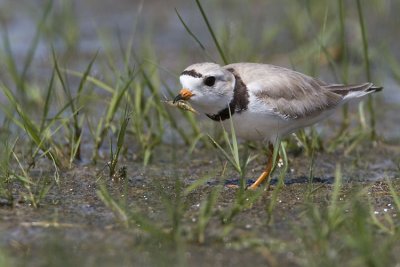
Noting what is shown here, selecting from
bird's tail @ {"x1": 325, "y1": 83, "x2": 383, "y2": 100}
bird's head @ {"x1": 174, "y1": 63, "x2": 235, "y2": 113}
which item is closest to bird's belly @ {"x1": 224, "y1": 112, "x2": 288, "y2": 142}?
bird's head @ {"x1": 174, "y1": 63, "x2": 235, "y2": 113}

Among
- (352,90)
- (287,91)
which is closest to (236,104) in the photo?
(287,91)

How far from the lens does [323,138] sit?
19.1 ft

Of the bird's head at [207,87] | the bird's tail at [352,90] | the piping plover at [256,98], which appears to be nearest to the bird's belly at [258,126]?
the piping plover at [256,98]

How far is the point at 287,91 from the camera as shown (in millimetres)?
4793

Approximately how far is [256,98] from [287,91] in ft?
1.01

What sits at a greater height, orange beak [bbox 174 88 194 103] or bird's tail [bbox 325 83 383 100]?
orange beak [bbox 174 88 194 103]

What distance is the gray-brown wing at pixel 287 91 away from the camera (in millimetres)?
4637

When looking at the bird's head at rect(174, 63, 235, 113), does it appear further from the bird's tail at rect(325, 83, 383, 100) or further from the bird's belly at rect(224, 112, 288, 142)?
the bird's tail at rect(325, 83, 383, 100)

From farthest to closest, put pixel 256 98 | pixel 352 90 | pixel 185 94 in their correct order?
pixel 352 90 < pixel 256 98 < pixel 185 94

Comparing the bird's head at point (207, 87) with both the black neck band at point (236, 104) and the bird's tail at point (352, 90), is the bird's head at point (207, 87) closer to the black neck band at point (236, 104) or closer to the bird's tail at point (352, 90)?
the black neck band at point (236, 104)

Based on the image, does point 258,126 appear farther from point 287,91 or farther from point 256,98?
Answer: point 287,91

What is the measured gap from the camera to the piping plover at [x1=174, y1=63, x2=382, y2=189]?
4.46 metres

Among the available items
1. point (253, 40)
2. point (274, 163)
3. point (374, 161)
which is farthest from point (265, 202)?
point (253, 40)

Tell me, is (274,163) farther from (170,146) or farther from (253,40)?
(253,40)
